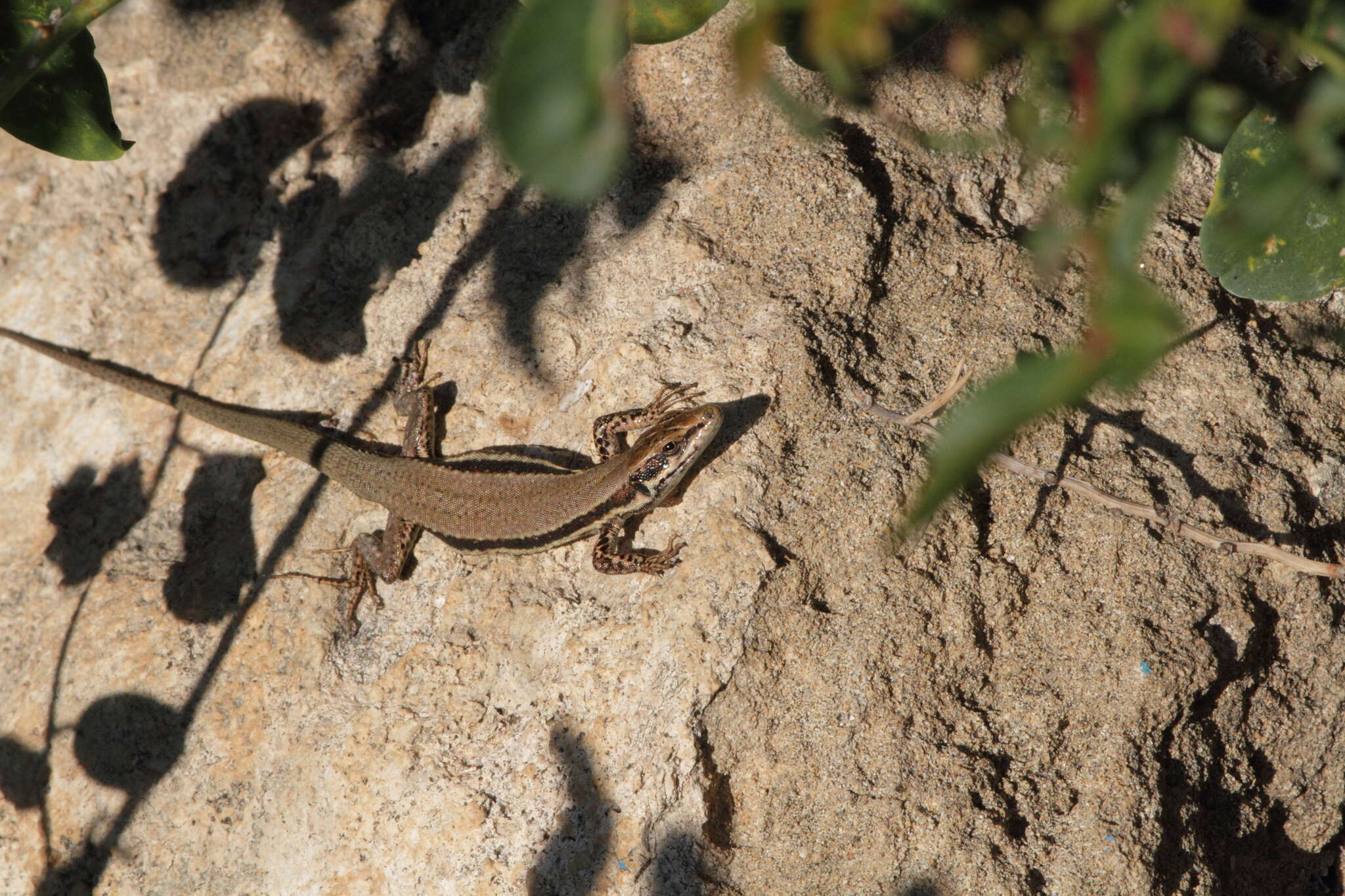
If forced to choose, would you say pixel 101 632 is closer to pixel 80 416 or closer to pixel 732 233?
pixel 80 416

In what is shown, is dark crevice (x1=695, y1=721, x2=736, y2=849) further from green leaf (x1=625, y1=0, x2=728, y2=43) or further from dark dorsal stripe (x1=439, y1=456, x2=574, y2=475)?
green leaf (x1=625, y1=0, x2=728, y2=43)

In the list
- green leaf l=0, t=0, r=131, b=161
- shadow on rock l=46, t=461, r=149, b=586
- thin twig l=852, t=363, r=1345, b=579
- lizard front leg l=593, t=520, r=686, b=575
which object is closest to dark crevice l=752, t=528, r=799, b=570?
lizard front leg l=593, t=520, r=686, b=575

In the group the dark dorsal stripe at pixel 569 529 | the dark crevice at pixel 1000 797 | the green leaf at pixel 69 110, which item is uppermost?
the green leaf at pixel 69 110

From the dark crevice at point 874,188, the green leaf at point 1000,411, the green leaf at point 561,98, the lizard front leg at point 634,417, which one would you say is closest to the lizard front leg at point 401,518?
the lizard front leg at point 634,417

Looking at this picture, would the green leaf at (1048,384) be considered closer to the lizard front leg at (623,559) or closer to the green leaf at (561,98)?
the green leaf at (561,98)

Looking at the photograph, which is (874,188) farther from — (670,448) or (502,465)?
(502,465)
